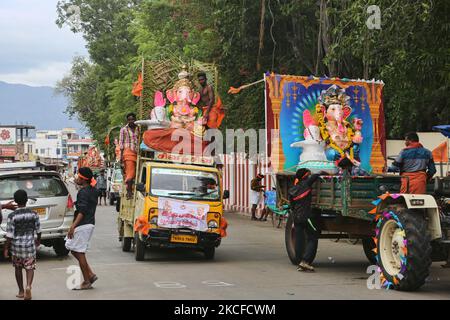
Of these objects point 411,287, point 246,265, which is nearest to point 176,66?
point 246,265

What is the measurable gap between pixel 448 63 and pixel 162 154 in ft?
20.1

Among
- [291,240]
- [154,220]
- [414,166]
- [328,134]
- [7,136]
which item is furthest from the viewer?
[7,136]

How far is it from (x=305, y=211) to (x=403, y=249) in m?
2.97

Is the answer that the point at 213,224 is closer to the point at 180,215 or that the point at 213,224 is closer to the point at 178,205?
the point at 180,215

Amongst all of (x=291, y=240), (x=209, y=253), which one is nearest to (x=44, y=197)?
(x=209, y=253)

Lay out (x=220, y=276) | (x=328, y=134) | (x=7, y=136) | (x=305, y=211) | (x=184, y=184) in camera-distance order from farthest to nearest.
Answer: (x=7, y=136) → (x=328, y=134) → (x=184, y=184) → (x=305, y=211) → (x=220, y=276)

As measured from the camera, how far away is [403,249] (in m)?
10.8

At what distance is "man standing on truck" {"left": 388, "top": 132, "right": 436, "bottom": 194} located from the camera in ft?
38.6

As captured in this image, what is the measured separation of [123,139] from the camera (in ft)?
55.6

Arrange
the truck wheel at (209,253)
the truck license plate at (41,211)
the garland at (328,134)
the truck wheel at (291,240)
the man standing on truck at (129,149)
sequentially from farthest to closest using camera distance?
the man standing on truck at (129,149)
the garland at (328,134)
the truck wheel at (209,253)
the truck license plate at (41,211)
the truck wheel at (291,240)

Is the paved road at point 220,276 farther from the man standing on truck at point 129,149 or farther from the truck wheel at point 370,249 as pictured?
the man standing on truck at point 129,149

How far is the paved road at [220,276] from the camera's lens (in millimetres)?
10773

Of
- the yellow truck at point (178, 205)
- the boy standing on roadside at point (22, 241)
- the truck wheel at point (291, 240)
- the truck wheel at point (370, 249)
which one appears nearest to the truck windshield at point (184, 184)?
the yellow truck at point (178, 205)

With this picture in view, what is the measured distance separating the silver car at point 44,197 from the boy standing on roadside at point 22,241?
481 cm
